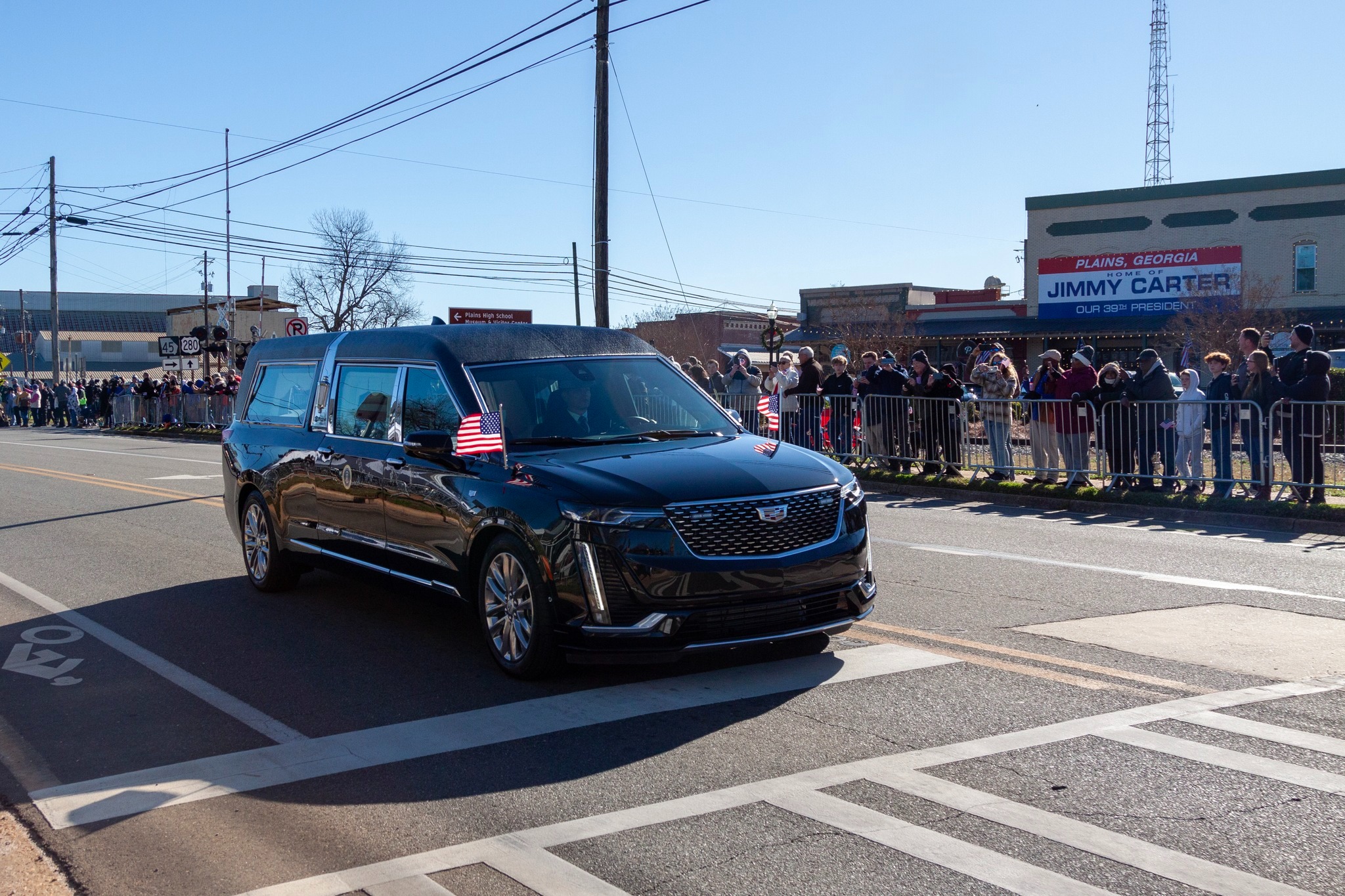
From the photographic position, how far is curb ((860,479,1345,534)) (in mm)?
12883

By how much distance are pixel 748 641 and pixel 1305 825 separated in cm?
264

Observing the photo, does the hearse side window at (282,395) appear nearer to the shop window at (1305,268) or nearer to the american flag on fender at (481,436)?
the american flag on fender at (481,436)

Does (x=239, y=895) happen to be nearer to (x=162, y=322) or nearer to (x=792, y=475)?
(x=792, y=475)

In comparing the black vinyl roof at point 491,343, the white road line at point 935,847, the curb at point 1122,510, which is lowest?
the white road line at point 935,847

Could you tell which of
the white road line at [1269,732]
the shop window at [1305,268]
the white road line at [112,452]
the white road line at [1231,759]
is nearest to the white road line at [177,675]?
the white road line at [1231,759]

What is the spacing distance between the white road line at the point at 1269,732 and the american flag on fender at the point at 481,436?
12.2ft

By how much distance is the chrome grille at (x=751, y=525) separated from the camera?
20.1 feet

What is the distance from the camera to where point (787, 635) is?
20.9 feet

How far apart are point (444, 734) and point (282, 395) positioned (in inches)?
180

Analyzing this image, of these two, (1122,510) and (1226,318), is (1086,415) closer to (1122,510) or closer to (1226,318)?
(1122,510)

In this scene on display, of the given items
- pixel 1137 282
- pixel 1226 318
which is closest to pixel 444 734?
pixel 1226 318

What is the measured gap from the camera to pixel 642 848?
4.36 meters

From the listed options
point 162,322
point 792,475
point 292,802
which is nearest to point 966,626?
point 792,475

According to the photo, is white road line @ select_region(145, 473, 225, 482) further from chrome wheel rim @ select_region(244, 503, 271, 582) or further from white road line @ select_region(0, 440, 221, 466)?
chrome wheel rim @ select_region(244, 503, 271, 582)
